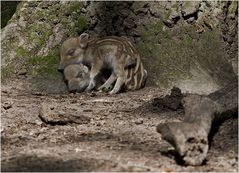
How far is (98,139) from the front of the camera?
15.4ft

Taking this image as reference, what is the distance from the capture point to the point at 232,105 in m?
4.67

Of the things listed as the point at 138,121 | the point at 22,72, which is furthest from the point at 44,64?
the point at 138,121

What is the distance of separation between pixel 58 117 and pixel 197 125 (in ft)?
5.24

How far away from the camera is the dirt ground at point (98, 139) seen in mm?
3951

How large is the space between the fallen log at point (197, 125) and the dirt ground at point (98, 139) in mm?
92

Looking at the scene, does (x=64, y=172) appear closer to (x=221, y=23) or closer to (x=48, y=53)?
(x=48, y=53)

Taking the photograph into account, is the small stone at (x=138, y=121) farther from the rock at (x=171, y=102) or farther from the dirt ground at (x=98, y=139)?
the rock at (x=171, y=102)

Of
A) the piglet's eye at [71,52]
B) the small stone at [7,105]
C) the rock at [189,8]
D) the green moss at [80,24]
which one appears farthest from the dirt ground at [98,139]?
the rock at [189,8]

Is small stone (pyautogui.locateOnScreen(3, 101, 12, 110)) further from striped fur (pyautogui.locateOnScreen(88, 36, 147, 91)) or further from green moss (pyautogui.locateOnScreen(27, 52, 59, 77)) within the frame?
striped fur (pyautogui.locateOnScreen(88, 36, 147, 91))

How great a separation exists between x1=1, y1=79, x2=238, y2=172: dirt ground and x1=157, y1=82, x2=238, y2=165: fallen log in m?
0.09

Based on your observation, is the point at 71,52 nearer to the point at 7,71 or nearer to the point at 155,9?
the point at 7,71

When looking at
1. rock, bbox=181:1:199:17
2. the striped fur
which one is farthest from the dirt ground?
rock, bbox=181:1:199:17

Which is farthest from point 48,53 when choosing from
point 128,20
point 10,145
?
point 10,145

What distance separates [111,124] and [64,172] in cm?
157
